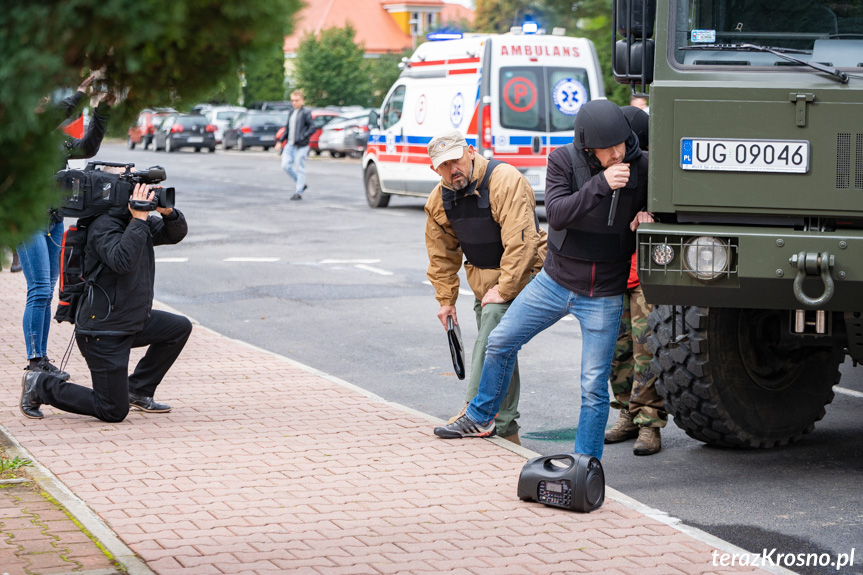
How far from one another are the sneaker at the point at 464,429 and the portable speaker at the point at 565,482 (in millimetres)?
1087

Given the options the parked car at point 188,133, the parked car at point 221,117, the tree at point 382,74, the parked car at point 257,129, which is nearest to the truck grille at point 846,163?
the parked car at point 188,133

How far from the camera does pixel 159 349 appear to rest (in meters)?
7.11

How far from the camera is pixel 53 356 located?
346 inches

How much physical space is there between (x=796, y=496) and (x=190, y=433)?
125 inches

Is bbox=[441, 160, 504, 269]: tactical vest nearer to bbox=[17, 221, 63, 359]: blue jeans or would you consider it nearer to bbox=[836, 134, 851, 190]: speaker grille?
bbox=[836, 134, 851, 190]: speaker grille

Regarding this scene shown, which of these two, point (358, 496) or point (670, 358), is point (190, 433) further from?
point (670, 358)

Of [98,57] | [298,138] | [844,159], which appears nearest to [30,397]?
[98,57]

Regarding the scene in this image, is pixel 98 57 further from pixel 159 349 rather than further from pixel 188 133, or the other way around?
pixel 188 133

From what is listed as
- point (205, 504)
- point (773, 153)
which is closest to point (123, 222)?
point (205, 504)

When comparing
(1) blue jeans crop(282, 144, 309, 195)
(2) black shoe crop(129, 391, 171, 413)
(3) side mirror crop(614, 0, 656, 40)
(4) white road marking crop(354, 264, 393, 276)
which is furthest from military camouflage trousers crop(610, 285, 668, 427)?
(1) blue jeans crop(282, 144, 309, 195)

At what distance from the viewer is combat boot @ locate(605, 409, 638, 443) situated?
6.95m

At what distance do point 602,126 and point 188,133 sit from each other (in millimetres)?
41658

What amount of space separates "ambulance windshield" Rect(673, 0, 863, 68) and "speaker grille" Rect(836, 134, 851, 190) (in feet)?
1.52

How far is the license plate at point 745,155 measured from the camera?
5.25m
